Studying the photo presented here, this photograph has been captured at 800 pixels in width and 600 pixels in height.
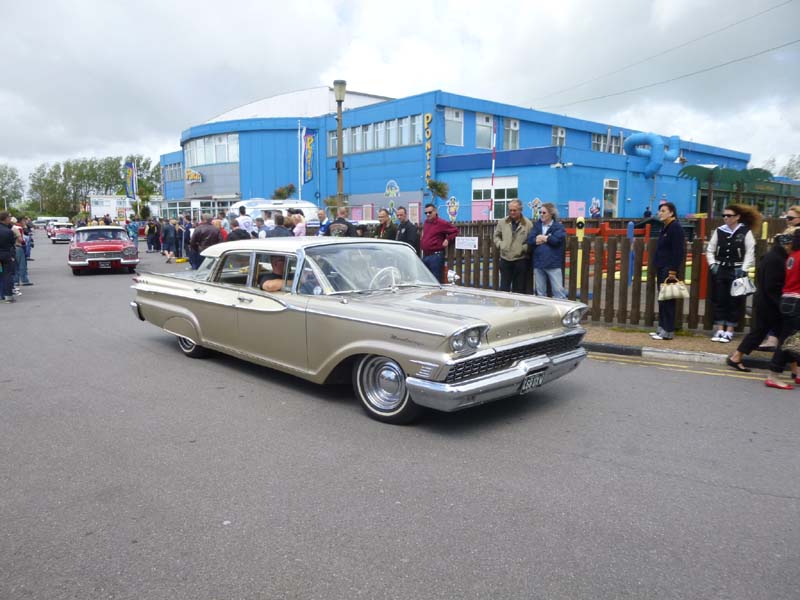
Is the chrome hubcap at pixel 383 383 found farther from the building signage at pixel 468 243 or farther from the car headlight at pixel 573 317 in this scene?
the building signage at pixel 468 243

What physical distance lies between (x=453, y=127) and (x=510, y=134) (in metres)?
5.88

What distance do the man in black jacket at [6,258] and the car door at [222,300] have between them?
24.4 ft

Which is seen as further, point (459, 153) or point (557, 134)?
point (557, 134)

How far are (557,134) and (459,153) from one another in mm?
11250

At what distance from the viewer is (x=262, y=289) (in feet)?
19.5

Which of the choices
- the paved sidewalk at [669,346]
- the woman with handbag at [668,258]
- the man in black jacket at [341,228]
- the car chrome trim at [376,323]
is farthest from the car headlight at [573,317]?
the man in black jacket at [341,228]

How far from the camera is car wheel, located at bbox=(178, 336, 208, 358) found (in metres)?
7.07

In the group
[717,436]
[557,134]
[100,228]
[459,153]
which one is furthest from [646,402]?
[557,134]

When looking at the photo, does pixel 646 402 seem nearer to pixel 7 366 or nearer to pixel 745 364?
pixel 745 364

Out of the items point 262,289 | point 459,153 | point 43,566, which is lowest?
point 43,566

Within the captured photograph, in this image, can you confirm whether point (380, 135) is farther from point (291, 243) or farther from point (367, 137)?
point (291, 243)

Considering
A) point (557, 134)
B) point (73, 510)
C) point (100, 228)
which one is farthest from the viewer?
point (557, 134)

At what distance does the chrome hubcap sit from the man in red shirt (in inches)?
218

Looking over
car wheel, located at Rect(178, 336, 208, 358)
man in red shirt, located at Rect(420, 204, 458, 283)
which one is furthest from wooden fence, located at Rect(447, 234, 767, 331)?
car wheel, located at Rect(178, 336, 208, 358)
